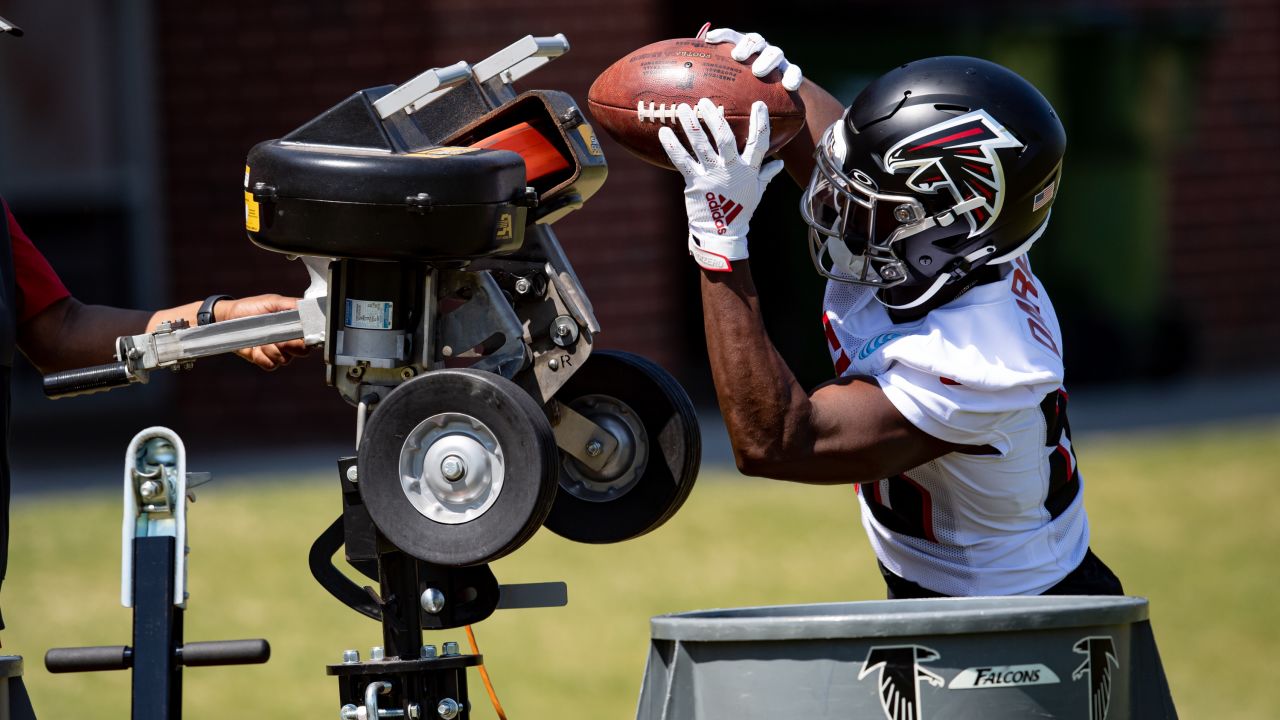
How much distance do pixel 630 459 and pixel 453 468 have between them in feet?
1.96

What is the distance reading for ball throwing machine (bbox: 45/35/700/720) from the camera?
2971 mm

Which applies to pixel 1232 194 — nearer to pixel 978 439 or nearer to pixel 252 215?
pixel 978 439

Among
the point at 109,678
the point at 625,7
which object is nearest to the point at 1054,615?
the point at 109,678

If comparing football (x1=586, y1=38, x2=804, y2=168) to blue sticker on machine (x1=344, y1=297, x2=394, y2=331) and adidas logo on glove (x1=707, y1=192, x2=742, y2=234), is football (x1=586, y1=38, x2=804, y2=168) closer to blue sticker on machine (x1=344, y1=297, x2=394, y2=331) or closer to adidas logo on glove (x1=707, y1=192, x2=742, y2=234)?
adidas logo on glove (x1=707, y1=192, x2=742, y2=234)

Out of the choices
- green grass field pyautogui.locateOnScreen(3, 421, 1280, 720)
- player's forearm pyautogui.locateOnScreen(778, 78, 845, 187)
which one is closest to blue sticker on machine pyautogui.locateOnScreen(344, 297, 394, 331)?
player's forearm pyautogui.locateOnScreen(778, 78, 845, 187)

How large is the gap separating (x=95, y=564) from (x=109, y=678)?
5.09 ft

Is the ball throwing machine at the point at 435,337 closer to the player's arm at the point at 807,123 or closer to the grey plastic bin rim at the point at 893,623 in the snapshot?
the grey plastic bin rim at the point at 893,623

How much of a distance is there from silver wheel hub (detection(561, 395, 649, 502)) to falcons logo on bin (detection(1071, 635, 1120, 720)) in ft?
3.20

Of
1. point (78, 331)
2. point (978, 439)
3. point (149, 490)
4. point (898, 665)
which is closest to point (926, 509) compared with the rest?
point (978, 439)

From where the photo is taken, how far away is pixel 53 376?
3.29 m

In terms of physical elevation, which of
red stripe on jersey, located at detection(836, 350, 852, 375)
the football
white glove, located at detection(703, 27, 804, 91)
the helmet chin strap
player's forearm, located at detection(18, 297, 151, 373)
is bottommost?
player's forearm, located at detection(18, 297, 151, 373)

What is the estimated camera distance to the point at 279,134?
11.3 m

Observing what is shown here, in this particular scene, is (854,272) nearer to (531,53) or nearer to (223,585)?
(531,53)

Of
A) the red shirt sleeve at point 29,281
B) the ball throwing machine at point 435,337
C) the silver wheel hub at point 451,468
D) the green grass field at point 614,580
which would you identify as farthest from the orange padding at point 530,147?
the green grass field at point 614,580
